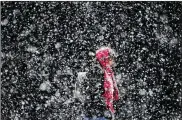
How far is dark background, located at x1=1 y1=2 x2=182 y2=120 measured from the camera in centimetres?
97

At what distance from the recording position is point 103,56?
98cm

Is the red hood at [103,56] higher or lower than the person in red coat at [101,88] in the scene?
higher

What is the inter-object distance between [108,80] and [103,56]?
8 cm

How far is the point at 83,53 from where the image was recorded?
979mm

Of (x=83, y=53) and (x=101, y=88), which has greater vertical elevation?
(x=83, y=53)

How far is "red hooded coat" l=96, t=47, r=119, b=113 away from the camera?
963 mm

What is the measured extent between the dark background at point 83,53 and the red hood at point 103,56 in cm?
2

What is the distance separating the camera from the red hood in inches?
38.3

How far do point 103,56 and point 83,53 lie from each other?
0.23 ft

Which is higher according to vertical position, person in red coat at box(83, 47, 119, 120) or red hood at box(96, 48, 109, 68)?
red hood at box(96, 48, 109, 68)

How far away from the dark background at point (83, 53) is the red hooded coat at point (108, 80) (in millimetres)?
25

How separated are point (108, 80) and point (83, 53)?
0.13 meters

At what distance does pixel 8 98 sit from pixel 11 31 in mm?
236

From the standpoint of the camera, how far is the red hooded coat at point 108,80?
96 centimetres
